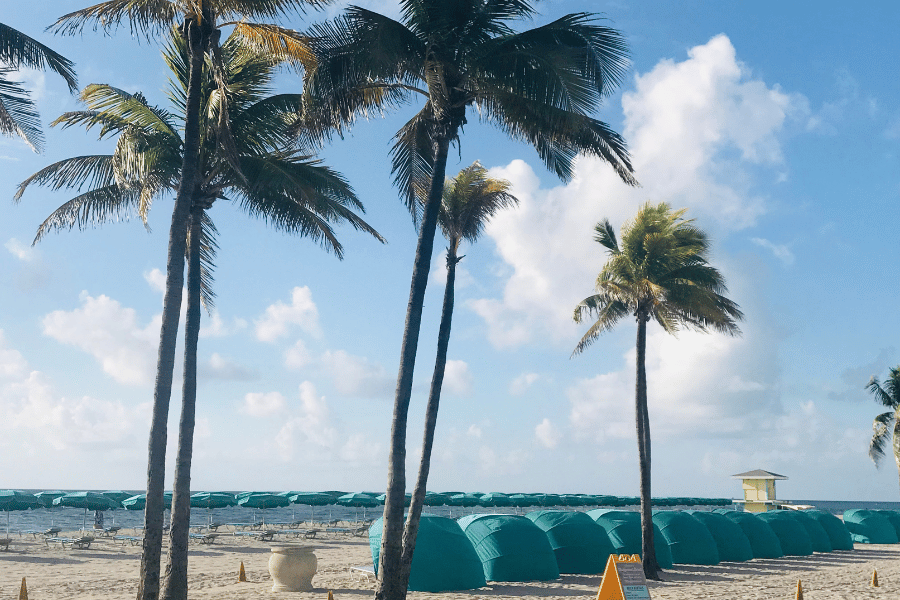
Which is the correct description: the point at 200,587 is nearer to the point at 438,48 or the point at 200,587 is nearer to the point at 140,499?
the point at 438,48

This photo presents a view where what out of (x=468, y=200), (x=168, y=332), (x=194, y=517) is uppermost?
(x=468, y=200)

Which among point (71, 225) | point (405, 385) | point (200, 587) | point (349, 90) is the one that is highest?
point (349, 90)

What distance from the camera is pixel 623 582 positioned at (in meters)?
11.5

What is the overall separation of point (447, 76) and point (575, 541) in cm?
1388

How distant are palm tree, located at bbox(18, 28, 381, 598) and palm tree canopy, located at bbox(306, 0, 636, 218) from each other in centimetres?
154

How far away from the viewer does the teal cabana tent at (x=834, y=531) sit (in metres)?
33.8

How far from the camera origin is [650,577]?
2173cm

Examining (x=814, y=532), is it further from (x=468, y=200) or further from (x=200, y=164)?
(x=200, y=164)

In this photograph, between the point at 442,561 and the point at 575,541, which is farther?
the point at 575,541

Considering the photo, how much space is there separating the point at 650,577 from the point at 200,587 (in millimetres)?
11427

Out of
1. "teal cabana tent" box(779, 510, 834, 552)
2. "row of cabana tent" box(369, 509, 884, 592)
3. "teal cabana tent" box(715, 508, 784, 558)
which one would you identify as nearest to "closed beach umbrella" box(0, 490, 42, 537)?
"row of cabana tent" box(369, 509, 884, 592)

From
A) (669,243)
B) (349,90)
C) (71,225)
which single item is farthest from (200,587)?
(669,243)

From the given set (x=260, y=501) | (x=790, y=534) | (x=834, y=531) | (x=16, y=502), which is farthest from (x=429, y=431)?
(x=260, y=501)

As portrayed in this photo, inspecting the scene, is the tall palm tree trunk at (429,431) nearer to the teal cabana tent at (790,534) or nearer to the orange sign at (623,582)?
the orange sign at (623,582)
